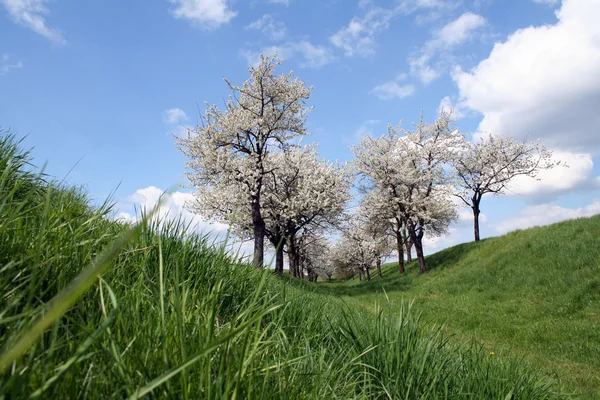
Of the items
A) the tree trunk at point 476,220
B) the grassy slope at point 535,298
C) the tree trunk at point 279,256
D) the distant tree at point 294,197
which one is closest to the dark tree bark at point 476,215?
the tree trunk at point 476,220

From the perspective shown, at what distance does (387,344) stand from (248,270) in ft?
4.59

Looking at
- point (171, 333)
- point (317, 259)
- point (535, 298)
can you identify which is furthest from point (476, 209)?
point (317, 259)

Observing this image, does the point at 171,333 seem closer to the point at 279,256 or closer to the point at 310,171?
the point at 279,256

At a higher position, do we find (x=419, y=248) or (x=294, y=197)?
(x=294, y=197)

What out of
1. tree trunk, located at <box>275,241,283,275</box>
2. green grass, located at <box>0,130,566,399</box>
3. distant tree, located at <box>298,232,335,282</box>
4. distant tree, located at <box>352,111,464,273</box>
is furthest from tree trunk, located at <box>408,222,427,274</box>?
distant tree, located at <box>298,232,335,282</box>

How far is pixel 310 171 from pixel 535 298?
2024 centimetres

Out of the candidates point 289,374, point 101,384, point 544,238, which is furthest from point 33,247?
point 544,238

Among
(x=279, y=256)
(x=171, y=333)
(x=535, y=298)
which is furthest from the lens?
(x=279, y=256)

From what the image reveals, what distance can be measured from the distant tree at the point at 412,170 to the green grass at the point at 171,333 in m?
25.3

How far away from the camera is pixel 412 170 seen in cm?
2927

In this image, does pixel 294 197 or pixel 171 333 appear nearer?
pixel 171 333

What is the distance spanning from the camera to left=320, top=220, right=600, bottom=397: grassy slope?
914 centimetres

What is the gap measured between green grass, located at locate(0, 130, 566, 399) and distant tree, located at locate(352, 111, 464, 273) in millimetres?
25343

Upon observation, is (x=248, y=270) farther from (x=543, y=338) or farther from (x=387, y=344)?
(x=543, y=338)
